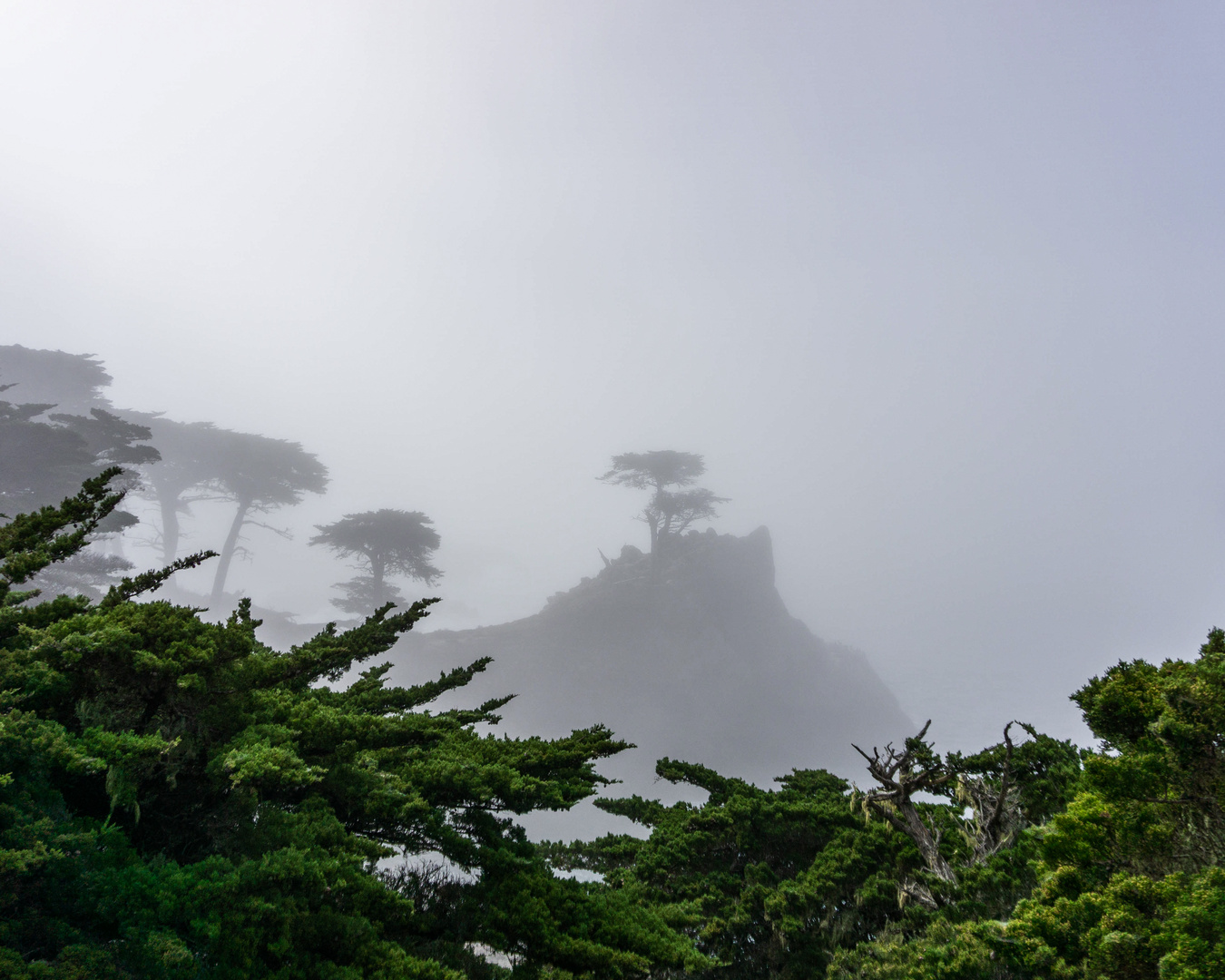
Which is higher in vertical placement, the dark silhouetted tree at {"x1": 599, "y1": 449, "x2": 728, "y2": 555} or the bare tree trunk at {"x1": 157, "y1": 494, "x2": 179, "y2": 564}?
the dark silhouetted tree at {"x1": 599, "y1": 449, "x2": 728, "y2": 555}

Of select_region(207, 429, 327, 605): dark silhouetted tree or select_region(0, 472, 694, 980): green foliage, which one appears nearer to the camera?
select_region(0, 472, 694, 980): green foliage

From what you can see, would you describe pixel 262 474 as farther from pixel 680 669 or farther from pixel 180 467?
pixel 680 669

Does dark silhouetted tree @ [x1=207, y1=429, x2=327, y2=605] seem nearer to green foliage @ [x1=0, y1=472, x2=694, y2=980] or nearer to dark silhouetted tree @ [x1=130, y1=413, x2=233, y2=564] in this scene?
dark silhouetted tree @ [x1=130, y1=413, x2=233, y2=564]

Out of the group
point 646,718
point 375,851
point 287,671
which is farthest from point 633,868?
point 646,718

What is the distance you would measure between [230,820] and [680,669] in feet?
240

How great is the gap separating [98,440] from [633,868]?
42102mm

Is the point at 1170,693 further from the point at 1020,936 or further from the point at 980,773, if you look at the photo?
the point at 980,773

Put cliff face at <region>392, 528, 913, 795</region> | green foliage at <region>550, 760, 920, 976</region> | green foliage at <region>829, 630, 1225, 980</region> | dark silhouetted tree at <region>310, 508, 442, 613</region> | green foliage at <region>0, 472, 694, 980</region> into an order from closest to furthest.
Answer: green foliage at <region>0, 472, 694, 980</region>
green foliage at <region>829, 630, 1225, 980</region>
green foliage at <region>550, 760, 920, 976</region>
dark silhouetted tree at <region>310, 508, 442, 613</region>
cliff face at <region>392, 528, 913, 795</region>

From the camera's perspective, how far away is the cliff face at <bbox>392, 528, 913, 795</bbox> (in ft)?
230

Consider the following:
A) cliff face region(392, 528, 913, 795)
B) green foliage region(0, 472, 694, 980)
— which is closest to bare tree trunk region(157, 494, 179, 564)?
cliff face region(392, 528, 913, 795)

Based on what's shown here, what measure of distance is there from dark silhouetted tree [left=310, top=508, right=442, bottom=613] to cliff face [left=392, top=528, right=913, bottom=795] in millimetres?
19256

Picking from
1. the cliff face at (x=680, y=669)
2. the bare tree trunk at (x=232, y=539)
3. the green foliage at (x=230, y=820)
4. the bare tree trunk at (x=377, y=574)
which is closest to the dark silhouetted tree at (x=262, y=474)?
the bare tree trunk at (x=232, y=539)

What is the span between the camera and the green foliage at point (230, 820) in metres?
4.19

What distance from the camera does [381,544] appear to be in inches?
2064
